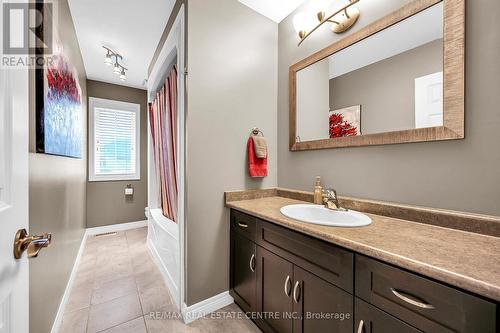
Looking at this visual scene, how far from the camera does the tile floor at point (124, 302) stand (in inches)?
55.7

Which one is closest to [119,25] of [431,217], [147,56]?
[147,56]

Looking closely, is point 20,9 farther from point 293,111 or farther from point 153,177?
point 153,177

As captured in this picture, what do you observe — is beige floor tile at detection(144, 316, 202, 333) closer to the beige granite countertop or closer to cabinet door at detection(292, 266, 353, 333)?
cabinet door at detection(292, 266, 353, 333)

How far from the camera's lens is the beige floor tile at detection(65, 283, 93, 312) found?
1.61 metres

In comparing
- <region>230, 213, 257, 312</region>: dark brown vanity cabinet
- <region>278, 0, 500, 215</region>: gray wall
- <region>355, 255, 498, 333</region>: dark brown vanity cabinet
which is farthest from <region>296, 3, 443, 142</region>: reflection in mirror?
<region>230, 213, 257, 312</region>: dark brown vanity cabinet

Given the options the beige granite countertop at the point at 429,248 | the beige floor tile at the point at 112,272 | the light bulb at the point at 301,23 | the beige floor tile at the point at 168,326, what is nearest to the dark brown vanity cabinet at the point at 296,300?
the beige granite countertop at the point at 429,248

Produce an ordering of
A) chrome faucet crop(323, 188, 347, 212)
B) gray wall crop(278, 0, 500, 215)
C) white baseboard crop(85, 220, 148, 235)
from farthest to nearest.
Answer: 1. white baseboard crop(85, 220, 148, 235)
2. chrome faucet crop(323, 188, 347, 212)
3. gray wall crop(278, 0, 500, 215)

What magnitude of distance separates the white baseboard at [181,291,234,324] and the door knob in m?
1.22

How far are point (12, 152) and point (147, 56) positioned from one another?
265 centimetres

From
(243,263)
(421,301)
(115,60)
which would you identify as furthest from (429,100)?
(115,60)

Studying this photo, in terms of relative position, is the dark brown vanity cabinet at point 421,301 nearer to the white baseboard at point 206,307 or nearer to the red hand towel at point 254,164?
the red hand towel at point 254,164

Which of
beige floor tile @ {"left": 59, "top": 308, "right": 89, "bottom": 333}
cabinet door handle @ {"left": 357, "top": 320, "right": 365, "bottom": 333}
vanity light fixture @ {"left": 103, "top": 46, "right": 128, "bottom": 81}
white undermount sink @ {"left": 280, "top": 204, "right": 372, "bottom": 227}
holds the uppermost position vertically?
vanity light fixture @ {"left": 103, "top": 46, "right": 128, "bottom": 81}

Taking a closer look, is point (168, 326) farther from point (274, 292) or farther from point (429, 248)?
point (429, 248)

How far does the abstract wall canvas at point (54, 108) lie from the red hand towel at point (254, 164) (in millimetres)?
1307
